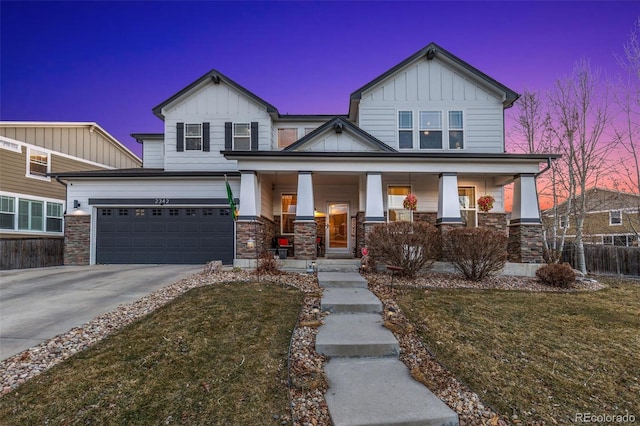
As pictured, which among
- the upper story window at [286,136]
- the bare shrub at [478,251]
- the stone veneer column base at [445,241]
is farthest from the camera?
the upper story window at [286,136]

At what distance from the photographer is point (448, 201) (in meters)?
10.8

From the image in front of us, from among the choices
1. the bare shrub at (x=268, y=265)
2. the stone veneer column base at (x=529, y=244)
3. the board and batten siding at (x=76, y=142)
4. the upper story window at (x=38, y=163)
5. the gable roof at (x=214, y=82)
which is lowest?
the bare shrub at (x=268, y=265)

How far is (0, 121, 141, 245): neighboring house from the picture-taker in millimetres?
15180

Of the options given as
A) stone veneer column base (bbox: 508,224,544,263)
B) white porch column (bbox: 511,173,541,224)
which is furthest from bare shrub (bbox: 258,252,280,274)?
white porch column (bbox: 511,173,541,224)

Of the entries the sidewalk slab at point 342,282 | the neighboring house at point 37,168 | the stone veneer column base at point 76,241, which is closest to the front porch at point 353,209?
the sidewalk slab at point 342,282

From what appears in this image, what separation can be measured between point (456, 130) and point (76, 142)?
21.2 metres

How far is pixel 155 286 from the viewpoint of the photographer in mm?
8219

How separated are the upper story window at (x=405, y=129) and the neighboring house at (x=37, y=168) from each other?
45.7ft

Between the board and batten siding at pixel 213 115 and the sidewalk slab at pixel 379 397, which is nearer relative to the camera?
the sidewalk slab at pixel 379 397

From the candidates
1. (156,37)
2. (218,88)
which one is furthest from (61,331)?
Answer: (156,37)

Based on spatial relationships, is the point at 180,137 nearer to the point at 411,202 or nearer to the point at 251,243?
the point at 251,243

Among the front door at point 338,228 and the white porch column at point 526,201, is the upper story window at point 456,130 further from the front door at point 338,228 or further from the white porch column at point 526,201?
the front door at point 338,228

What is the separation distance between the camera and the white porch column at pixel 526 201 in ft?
34.6

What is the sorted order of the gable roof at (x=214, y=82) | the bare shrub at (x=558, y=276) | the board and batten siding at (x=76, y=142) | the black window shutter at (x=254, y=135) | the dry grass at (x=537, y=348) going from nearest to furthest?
the dry grass at (x=537, y=348) < the bare shrub at (x=558, y=276) < the gable roof at (x=214, y=82) < the black window shutter at (x=254, y=135) < the board and batten siding at (x=76, y=142)
